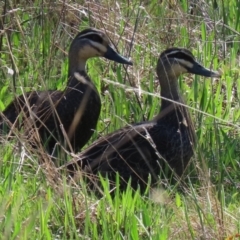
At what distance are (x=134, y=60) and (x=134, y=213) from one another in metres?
3.21

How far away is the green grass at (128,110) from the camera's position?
16.6 feet

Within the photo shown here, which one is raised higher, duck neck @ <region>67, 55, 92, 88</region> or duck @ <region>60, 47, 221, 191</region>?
duck neck @ <region>67, 55, 92, 88</region>

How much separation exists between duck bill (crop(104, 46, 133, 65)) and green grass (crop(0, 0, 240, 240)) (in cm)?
13

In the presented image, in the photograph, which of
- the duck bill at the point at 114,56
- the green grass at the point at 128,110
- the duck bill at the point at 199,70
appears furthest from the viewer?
the duck bill at the point at 114,56

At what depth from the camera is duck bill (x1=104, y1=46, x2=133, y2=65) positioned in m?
7.80

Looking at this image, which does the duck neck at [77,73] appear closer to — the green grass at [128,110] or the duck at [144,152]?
the green grass at [128,110]

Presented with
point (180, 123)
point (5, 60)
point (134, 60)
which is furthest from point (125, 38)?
point (180, 123)

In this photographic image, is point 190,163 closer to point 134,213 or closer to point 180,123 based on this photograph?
point 180,123

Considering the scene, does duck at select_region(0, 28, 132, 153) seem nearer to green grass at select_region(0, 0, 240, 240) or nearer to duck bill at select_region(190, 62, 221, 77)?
green grass at select_region(0, 0, 240, 240)

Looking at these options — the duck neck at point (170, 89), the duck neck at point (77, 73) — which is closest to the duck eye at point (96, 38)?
the duck neck at point (77, 73)

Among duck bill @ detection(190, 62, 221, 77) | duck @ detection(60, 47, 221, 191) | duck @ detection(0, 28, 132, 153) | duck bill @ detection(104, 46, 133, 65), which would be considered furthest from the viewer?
duck bill @ detection(104, 46, 133, 65)

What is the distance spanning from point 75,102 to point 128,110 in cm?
48

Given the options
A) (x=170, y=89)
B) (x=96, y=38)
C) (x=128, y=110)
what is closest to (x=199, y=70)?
(x=170, y=89)

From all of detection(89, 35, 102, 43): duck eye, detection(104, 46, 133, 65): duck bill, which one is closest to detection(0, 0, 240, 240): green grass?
detection(104, 46, 133, 65): duck bill
